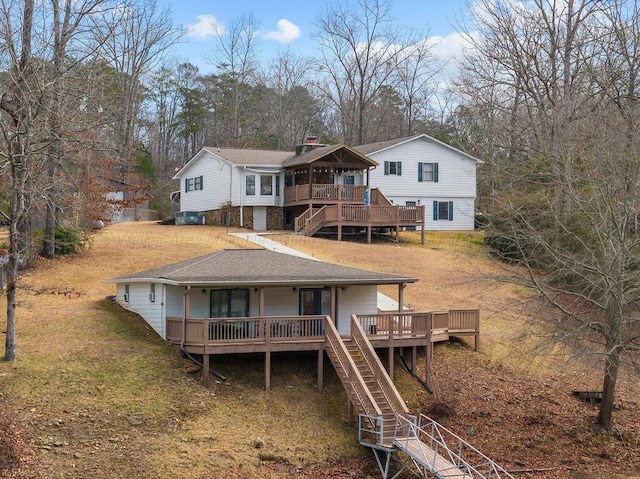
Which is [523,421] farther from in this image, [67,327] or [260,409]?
[67,327]

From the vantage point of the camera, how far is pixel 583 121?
30766 mm

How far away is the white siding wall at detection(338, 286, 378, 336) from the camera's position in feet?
76.8

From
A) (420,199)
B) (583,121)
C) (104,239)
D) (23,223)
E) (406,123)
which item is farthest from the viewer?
(406,123)

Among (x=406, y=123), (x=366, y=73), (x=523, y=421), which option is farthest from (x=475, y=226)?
(x=523, y=421)

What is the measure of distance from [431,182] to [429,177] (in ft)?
1.18

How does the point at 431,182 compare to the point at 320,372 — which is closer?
the point at 320,372

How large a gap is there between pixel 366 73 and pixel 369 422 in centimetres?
4455

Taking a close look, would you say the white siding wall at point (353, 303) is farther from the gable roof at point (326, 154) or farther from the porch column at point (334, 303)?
the gable roof at point (326, 154)

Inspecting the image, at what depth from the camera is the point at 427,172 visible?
4766cm

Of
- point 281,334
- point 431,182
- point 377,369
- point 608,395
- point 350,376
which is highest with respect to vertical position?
point 431,182

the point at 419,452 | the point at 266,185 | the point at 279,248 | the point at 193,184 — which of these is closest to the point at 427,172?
the point at 266,185

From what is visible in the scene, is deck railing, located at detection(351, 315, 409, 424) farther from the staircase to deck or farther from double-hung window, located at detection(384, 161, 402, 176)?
double-hung window, located at detection(384, 161, 402, 176)

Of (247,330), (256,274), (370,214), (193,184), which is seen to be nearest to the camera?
(247,330)

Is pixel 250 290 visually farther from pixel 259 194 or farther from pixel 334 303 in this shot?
pixel 259 194
